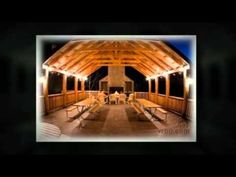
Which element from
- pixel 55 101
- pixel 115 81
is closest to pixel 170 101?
pixel 115 81

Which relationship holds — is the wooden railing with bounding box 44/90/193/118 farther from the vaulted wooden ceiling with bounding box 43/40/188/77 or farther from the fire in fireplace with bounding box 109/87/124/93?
the fire in fireplace with bounding box 109/87/124/93

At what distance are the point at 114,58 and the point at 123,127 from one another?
13.9 ft

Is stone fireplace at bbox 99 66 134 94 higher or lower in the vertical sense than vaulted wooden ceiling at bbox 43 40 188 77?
lower

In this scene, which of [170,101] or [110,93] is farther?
[110,93]

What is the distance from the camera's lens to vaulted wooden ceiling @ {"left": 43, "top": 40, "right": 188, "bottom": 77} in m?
7.53

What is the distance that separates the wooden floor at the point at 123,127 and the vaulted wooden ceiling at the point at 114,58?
1561 millimetres

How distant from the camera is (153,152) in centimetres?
444

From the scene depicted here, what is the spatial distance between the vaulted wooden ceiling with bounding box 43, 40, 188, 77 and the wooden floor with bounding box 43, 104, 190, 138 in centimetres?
156

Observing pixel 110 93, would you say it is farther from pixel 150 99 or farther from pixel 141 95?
pixel 150 99

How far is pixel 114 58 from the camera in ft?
32.5

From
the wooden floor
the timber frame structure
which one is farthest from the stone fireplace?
the wooden floor
